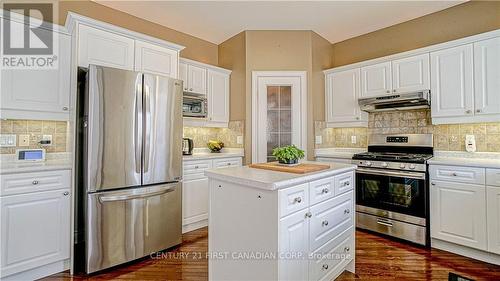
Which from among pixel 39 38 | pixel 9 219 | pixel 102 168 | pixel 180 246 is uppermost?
pixel 39 38

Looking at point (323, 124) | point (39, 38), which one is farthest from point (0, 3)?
point (323, 124)

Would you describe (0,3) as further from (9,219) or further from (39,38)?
(9,219)

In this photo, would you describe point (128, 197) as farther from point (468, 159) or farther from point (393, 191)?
point (468, 159)

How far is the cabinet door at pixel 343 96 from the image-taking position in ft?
12.2

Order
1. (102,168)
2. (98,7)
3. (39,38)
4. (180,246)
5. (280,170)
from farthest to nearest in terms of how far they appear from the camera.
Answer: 1. (98,7)
2. (180,246)
3. (39,38)
4. (102,168)
5. (280,170)

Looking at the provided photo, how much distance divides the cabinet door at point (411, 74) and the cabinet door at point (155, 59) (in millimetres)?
2835

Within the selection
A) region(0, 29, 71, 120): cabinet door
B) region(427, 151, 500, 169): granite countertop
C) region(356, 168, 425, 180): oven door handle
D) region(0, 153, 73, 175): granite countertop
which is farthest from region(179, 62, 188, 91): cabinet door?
region(427, 151, 500, 169): granite countertop

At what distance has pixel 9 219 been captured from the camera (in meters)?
1.95

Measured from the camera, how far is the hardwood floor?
2.18m

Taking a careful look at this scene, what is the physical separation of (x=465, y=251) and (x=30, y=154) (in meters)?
4.47

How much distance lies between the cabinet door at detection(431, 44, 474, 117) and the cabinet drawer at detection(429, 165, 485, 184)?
662mm

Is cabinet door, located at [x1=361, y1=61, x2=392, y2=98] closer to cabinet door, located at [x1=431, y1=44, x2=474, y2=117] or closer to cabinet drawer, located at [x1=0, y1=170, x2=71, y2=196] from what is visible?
cabinet door, located at [x1=431, y1=44, x2=474, y2=117]

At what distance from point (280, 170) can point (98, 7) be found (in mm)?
3021

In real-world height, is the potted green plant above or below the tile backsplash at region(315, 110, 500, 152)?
below
